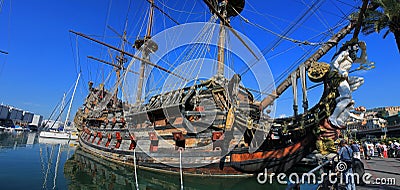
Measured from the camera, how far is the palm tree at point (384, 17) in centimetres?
846

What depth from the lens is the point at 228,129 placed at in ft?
31.1

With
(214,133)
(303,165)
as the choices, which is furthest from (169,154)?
(303,165)

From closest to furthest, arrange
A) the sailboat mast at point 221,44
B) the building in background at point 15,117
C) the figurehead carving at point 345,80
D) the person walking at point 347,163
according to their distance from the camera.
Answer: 1. the person walking at point 347,163
2. the figurehead carving at point 345,80
3. the sailboat mast at point 221,44
4. the building in background at point 15,117

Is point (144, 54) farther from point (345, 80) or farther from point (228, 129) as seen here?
point (345, 80)

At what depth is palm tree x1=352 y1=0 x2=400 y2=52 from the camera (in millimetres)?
8461

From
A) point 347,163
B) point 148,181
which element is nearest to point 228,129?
point 148,181

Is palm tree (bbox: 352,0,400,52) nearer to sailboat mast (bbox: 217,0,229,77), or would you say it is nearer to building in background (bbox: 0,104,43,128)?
sailboat mast (bbox: 217,0,229,77)

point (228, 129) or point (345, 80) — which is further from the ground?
point (345, 80)

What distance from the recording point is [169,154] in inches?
416

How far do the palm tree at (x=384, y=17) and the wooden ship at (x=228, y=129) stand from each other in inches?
47.6

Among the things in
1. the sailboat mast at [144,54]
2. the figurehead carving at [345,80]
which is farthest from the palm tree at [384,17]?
the sailboat mast at [144,54]

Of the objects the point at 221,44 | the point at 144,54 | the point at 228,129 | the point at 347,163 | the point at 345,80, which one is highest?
the point at 144,54

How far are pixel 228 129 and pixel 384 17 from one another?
27.5 ft

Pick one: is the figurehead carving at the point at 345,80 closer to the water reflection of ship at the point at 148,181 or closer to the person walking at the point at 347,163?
the person walking at the point at 347,163
